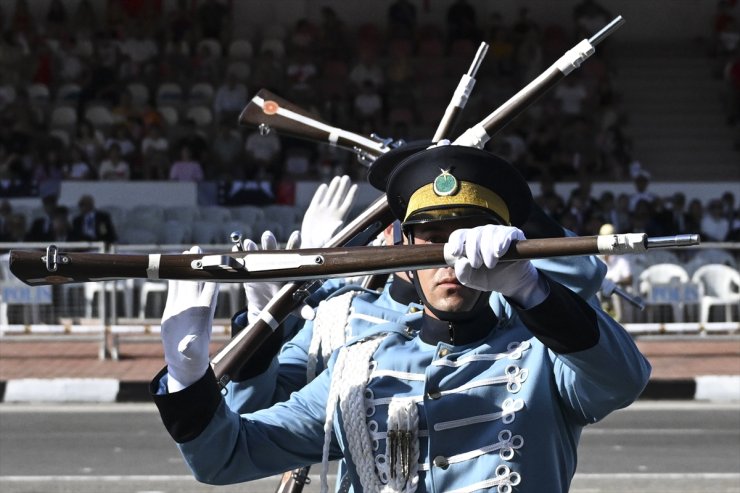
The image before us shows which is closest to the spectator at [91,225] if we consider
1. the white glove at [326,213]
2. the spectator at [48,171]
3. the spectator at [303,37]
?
the spectator at [48,171]

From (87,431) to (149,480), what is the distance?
208 cm

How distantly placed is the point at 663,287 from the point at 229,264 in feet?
38.5

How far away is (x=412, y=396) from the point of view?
3.40 m

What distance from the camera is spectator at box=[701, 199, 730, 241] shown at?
16.9 m

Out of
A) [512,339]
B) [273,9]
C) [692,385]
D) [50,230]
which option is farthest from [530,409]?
[273,9]

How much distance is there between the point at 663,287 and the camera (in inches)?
566

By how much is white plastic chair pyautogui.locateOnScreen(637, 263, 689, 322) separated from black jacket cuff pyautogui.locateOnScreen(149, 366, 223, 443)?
11.2 m

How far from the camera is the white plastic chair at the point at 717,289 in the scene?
14.3 m

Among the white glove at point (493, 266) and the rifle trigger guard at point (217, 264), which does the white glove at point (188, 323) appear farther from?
the white glove at point (493, 266)

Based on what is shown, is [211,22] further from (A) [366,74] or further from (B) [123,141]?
(B) [123,141]

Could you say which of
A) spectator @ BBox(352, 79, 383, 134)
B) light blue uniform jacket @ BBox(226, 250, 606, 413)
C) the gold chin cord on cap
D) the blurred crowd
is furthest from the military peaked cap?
spectator @ BBox(352, 79, 383, 134)

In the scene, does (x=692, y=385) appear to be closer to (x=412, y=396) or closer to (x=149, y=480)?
(x=149, y=480)

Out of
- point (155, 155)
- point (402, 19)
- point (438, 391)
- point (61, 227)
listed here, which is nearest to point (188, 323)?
point (438, 391)

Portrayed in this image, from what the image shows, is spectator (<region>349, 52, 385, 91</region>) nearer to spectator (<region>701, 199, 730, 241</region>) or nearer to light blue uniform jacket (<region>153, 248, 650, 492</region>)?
spectator (<region>701, 199, 730, 241</region>)
